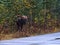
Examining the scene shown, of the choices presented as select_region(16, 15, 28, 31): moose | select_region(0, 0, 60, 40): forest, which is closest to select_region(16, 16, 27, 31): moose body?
select_region(16, 15, 28, 31): moose

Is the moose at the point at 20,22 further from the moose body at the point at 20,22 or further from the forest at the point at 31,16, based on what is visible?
the forest at the point at 31,16

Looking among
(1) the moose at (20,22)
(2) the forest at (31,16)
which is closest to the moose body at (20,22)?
(1) the moose at (20,22)

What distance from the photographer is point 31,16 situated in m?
13.9

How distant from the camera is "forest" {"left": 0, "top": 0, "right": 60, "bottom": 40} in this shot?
1241 cm

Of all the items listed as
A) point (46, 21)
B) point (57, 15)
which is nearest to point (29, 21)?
point (46, 21)

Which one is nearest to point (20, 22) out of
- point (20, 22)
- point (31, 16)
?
point (20, 22)

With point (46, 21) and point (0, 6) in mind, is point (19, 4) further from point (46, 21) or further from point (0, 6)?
point (46, 21)

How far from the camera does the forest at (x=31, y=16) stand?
40.7 ft

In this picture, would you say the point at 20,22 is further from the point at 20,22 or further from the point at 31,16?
the point at 31,16

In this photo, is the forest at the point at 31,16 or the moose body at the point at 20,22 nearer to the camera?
the forest at the point at 31,16

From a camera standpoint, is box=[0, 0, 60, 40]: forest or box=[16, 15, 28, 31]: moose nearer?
box=[0, 0, 60, 40]: forest

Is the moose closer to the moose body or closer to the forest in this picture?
the moose body

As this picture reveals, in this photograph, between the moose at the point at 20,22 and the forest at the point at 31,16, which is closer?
the forest at the point at 31,16

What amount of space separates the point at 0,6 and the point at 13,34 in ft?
3.95
